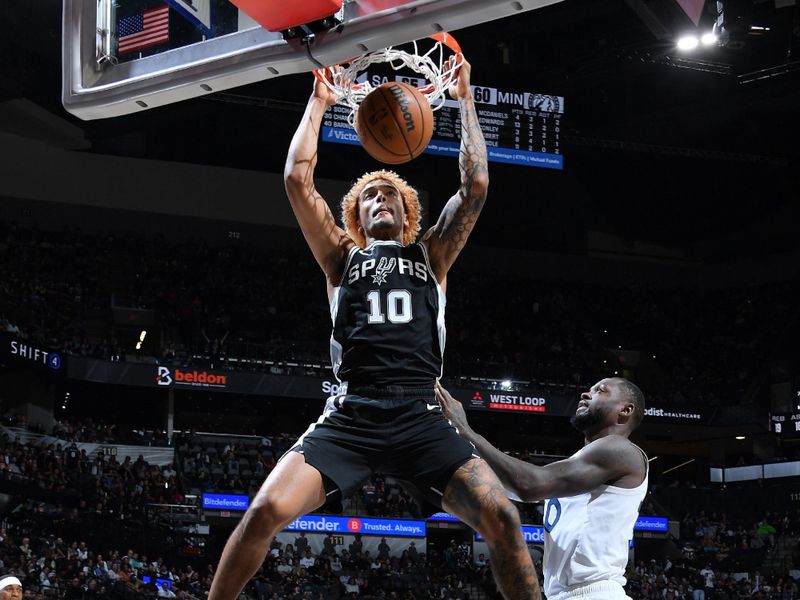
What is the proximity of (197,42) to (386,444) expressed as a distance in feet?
6.43

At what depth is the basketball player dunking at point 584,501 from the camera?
4504mm

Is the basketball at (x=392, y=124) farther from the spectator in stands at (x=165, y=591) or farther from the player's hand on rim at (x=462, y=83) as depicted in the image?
the spectator in stands at (x=165, y=591)

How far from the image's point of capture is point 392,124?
494cm

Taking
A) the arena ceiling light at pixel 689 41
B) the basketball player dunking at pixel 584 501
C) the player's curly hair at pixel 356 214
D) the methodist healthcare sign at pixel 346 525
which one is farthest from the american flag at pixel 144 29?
the methodist healthcare sign at pixel 346 525

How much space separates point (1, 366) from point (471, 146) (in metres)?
22.4

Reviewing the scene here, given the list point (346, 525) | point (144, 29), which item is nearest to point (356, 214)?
point (144, 29)

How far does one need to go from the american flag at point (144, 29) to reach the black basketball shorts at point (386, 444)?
1864 millimetres

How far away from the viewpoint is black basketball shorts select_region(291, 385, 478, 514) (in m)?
4.20

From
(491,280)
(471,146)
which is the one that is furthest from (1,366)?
(471,146)

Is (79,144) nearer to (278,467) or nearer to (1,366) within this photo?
(1,366)

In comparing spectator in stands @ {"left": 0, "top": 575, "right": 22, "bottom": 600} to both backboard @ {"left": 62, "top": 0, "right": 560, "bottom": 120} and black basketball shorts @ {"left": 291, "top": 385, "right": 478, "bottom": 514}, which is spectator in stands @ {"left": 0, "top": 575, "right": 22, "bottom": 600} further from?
black basketball shorts @ {"left": 291, "top": 385, "right": 478, "bottom": 514}

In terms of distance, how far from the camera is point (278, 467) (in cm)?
418

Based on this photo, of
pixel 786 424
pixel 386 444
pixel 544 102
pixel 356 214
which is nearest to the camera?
pixel 386 444

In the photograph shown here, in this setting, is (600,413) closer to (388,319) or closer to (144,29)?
(388,319)
